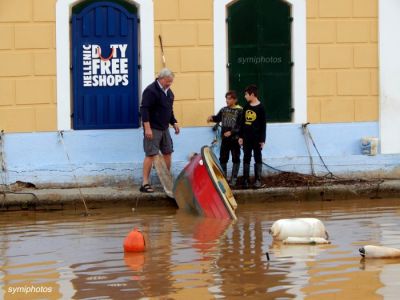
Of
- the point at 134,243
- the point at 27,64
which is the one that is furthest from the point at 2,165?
the point at 134,243

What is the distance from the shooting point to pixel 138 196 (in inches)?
628

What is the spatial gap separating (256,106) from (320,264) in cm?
540

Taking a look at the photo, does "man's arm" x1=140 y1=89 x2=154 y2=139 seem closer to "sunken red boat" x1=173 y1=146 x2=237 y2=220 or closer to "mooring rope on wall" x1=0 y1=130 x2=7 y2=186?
"sunken red boat" x1=173 y1=146 x2=237 y2=220

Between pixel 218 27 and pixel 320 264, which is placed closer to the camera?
pixel 320 264

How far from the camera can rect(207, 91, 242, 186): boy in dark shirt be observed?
53.9 feet

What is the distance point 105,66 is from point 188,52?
116 cm

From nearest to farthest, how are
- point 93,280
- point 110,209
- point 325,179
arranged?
point 93,280 → point 110,209 → point 325,179

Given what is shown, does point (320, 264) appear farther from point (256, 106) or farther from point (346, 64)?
point (346, 64)

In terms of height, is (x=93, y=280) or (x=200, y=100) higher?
(x=200, y=100)

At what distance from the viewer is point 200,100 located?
1686cm

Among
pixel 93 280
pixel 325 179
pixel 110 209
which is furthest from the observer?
pixel 325 179

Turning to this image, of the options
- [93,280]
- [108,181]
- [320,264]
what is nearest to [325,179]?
[108,181]

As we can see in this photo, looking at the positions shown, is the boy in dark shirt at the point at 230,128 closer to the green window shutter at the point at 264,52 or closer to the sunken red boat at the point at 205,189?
the green window shutter at the point at 264,52

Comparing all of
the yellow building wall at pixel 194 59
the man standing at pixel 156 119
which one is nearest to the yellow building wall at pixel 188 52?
the yellow building wall at pixel 194 59
